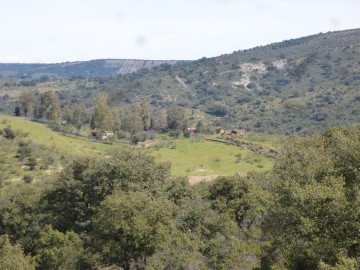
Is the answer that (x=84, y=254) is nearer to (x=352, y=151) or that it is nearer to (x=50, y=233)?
(x=50, y=233)

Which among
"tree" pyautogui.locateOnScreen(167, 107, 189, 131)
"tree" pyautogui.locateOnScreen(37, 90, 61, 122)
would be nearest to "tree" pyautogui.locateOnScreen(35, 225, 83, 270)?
"tree" pyautogui.locateOnScreen(37, 90, 61, 122)

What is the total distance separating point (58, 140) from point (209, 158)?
3738cm

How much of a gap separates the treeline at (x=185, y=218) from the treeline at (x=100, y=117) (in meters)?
79.2

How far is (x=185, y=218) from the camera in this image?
41.1m

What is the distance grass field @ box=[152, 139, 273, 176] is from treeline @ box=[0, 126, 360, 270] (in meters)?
45.0

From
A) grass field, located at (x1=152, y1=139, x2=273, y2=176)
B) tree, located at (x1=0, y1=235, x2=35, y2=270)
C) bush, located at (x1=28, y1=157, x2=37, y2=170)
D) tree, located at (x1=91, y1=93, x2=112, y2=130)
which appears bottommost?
grass field, located at (x1=152, y1=139, x2=273, y2=176)

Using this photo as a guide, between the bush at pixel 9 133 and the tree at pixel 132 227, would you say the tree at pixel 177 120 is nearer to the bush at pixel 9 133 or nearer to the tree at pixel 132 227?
the bush at pixel 9 133

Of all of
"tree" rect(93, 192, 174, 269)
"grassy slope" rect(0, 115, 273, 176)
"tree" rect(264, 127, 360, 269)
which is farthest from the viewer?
"grassy slope" rect(0, 115, 273, 176)

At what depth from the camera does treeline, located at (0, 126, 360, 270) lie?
28031 millimetres

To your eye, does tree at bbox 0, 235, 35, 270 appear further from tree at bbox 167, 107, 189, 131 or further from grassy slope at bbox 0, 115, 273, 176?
tree at bbox 167, 107, 189, 131

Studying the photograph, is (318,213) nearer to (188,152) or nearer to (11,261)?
(11,261)

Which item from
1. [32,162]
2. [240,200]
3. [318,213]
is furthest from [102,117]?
[318,213]

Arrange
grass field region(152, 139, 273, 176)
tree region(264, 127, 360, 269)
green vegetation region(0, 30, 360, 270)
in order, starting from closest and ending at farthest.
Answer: tree region(264, 127, 360, 269) < green vegetation region(0, 30, 360, 270) < grass field region(152, 139, 273, 176)

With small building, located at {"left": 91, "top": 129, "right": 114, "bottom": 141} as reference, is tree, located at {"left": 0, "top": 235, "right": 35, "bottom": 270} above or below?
above
